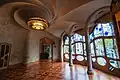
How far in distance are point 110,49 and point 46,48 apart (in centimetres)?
709

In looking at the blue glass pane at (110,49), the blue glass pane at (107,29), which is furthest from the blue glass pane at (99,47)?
the blue glass pane at (107,29)

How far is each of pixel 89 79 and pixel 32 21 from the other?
12.1ft

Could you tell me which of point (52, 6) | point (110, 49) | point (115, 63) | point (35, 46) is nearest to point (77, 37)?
point (110, 49)

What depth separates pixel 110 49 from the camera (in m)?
4.93

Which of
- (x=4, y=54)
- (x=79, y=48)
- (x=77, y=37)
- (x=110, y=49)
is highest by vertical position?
(x=77, y=37)

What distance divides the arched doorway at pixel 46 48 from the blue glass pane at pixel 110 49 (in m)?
5.79

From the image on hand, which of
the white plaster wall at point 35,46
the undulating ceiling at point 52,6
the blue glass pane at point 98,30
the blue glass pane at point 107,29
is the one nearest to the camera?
the undulating ceiling at point 52,6

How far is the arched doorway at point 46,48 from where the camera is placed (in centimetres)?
958

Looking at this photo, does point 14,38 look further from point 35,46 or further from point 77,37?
point 77,37

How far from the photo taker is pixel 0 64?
5617 mm

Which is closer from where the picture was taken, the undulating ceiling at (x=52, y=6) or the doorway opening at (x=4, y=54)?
the undulating ceiling at (x=52, y=6)

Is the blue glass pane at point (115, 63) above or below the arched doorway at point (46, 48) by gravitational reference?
below

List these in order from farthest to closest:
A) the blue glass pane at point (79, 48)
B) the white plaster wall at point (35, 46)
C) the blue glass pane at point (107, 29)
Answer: the white plaster wall at point (35, 46)
the blue glass pane at point (79, 48)
the blue glass pane at point (107, 29)

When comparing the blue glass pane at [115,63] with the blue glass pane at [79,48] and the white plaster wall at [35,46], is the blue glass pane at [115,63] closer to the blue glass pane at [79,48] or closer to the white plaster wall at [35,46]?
the blue glass pane at [79,48]
